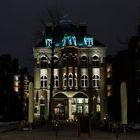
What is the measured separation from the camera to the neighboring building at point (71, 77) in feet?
258

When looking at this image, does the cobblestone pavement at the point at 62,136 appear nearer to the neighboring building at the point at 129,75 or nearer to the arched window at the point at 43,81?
the neighboring building at the point at 129,75

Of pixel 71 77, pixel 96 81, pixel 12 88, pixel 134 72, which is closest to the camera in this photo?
pixel 71 77

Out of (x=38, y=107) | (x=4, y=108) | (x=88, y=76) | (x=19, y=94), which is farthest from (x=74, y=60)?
(x=19, y=94)

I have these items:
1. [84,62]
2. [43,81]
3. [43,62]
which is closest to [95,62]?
[84,62]


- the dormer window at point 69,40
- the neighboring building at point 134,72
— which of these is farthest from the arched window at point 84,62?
the neighboring building at point 134,72

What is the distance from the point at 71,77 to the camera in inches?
3142

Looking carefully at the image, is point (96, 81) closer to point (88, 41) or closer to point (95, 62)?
point (95, 62)

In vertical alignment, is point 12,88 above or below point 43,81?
above

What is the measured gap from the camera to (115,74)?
332ft

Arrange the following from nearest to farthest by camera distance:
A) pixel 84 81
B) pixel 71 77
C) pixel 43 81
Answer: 1. pixel 71 77
2. pixel 43 81
3. pixel 84 81

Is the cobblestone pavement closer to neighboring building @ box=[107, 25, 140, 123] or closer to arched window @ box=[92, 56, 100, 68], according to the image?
neighboring building @ box=[107, 25, 140, 123]

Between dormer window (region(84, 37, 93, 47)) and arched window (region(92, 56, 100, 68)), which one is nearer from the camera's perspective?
arched window (region(92, 56, 100, 68))

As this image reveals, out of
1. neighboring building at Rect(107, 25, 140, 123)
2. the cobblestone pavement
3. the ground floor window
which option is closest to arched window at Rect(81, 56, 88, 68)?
the ground floor window

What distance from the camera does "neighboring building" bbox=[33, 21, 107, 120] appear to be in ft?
258
